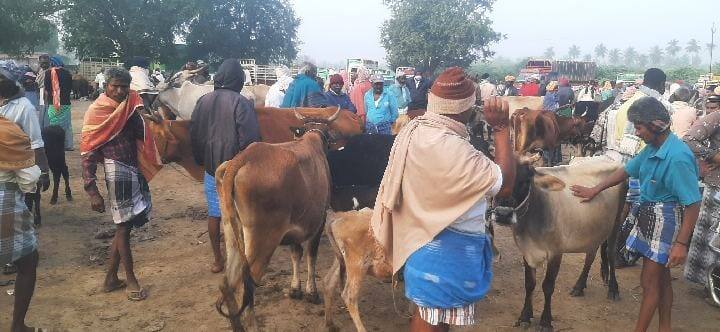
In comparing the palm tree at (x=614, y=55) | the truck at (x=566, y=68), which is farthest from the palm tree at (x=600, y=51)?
the truck at (x=566, y=68)

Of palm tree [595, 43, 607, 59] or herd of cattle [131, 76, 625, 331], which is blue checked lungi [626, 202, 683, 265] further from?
palm tree [595, 43, 607, 59]

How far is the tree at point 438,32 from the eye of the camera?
37.9m

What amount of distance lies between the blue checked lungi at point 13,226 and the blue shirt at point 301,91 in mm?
4703

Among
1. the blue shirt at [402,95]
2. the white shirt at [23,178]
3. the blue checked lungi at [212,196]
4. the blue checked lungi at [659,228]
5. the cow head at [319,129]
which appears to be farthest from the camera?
the blue shirt at [402,95]

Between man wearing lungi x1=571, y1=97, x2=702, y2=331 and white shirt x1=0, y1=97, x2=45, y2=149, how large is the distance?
4.91 meters

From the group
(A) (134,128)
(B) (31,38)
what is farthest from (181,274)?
(B) (31,38)

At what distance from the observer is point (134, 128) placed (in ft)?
15.6

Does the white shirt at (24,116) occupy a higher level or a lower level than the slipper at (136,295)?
higher

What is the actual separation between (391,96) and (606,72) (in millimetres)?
51761

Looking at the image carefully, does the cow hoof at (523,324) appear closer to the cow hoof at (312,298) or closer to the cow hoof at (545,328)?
the cow hoof at (545,328)

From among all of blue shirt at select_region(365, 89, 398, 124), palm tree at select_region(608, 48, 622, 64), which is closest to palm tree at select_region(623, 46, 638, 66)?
palm tree at select_region(608, 48, 622, 64)

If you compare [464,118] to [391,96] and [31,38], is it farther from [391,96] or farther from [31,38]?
[31,38]

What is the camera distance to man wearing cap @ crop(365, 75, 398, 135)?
859 cm

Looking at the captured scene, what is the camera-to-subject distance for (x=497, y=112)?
2586 millimetres
